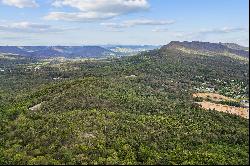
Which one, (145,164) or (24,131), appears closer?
(145,164)

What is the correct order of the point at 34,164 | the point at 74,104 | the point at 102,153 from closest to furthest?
the point at 34,164, the point at 102,153, the point at 74,104

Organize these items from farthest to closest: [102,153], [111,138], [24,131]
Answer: [24,131]
[111,138]
[102,153]

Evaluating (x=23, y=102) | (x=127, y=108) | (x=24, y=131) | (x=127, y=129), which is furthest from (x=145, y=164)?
(x=23, y=102)

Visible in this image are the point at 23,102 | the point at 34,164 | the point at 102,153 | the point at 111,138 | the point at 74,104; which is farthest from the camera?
the point at 23,102

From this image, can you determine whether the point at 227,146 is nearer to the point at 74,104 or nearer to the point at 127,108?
the point at 127,108

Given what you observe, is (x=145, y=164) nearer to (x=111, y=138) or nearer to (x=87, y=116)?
(x=111, y=138)

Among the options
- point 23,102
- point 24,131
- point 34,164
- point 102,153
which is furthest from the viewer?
point 23,102

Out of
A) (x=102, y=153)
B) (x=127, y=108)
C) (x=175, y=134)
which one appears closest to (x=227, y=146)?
(x=175, y=134)

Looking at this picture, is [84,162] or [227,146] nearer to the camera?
[84,162]
